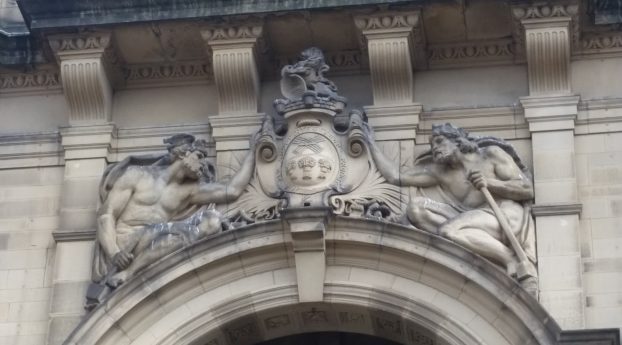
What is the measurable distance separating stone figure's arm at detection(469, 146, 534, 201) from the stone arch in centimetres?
75

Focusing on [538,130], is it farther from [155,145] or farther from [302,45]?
[155,145]

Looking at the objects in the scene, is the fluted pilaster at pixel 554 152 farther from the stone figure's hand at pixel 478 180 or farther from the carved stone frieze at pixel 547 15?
the stone figure's hand at pixel 478 180

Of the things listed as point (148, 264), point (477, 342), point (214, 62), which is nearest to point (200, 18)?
point (214, 62)

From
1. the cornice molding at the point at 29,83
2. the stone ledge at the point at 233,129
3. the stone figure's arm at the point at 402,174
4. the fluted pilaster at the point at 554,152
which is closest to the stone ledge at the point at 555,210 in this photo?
the fluted pilaster at the point at 554,152

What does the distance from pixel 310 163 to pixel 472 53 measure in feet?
6.71

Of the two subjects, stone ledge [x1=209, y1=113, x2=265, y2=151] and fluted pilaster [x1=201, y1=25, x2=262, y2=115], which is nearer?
stone ledge [x1=209, y1=113, x2=265, y2=151]

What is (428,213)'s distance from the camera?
17.0 metres

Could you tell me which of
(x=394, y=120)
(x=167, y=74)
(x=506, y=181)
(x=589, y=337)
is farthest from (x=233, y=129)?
(x=589, y=337)

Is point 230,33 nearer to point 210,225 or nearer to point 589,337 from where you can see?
point 210,225

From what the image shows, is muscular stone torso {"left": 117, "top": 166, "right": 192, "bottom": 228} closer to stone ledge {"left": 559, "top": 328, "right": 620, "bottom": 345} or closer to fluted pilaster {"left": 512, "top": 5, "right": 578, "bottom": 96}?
fluted pilaster {"left": 512, "top": 5, "right": 578, "bottom": 96}

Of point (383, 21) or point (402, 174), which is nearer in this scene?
point (402, 174)

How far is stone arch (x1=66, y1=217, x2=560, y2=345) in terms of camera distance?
16734 millimetres

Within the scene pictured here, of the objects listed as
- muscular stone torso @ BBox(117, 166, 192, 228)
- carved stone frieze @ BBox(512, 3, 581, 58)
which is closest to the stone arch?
muscular stone torso @ BBox(117, 166, 192, 228)

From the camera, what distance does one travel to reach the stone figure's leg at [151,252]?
56.1ft
